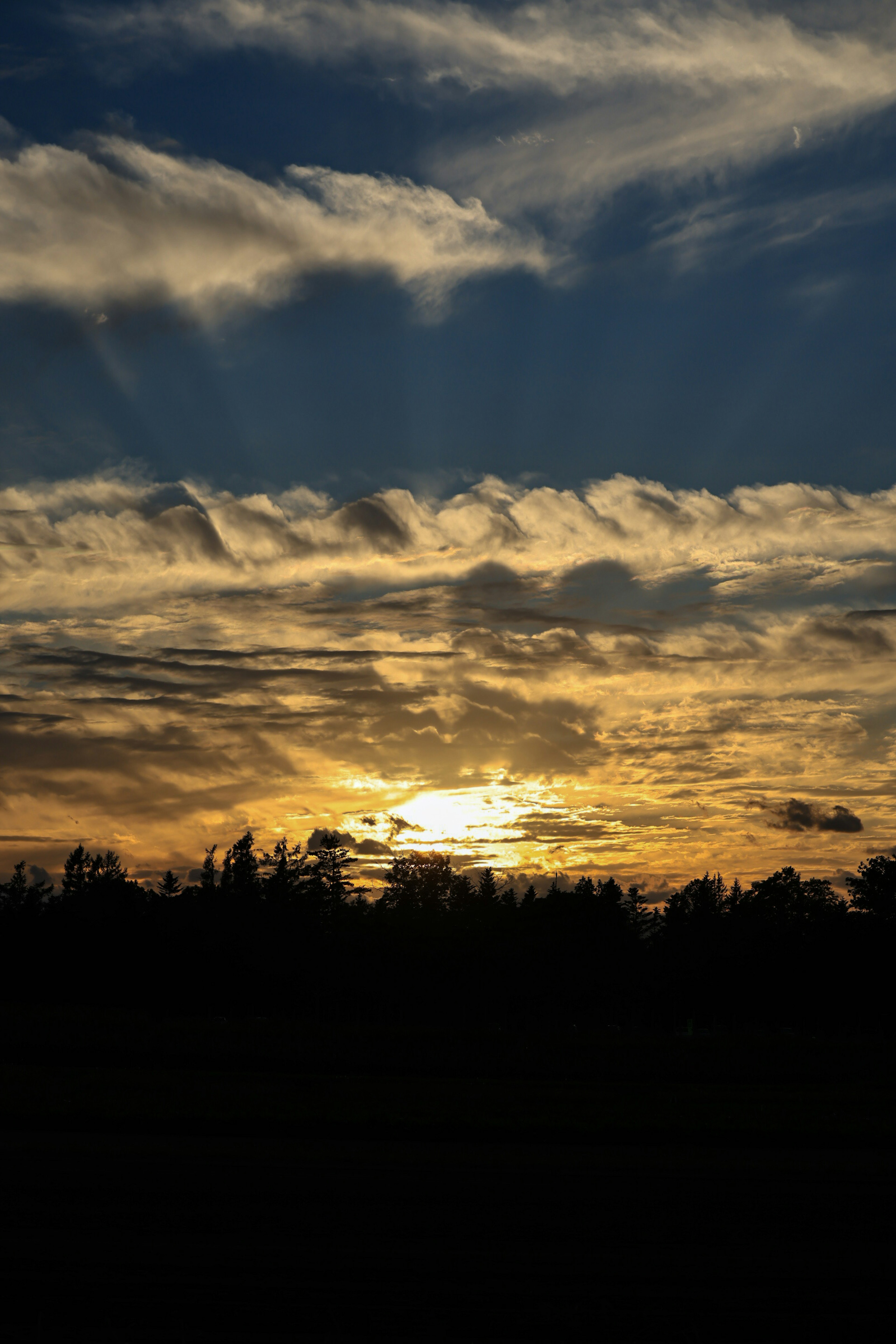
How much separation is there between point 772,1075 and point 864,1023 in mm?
62275

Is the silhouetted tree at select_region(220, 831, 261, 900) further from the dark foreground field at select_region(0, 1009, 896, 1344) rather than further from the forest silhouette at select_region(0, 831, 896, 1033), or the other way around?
the dark foreground field at select_region(0, 1009, 896, 1344)

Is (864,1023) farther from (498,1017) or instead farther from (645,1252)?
(645,1252)

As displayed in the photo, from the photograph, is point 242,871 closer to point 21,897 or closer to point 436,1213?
point 21,897

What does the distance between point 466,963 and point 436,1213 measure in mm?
89183

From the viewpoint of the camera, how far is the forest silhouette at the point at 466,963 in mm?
94938

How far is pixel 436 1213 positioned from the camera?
13.9m

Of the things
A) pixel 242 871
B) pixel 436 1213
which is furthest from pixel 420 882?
pixel 436 1213

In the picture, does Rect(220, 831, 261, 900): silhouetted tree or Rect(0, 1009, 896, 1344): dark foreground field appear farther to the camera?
Rect(220, 831, 261, 900): silhouetted tree

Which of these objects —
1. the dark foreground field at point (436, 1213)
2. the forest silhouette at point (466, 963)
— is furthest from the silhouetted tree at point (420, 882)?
the dark foreground field at point (436, 1213)

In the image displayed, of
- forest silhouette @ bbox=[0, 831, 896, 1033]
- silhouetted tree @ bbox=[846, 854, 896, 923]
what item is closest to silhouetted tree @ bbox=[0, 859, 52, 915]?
forest silhouette @ bbox=[0, 831, 896, 1033]

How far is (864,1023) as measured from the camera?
317ft

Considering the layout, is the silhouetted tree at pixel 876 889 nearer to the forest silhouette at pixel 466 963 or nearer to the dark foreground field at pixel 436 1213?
the forest silhouette at pixel 466 963

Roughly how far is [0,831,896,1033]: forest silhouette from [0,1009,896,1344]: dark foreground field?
6753 cm

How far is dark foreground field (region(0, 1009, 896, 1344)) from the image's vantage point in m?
10.1
